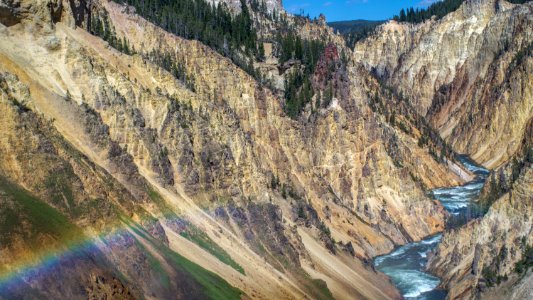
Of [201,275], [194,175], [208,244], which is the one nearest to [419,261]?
[194,175]

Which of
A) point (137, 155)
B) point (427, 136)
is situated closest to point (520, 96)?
point (427, 136)

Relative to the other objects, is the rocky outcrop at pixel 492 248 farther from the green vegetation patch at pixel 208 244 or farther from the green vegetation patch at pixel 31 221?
the green vegetation patch at pixel 31 221

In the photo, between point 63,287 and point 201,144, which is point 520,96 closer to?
point 201,144

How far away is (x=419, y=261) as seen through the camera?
276ft

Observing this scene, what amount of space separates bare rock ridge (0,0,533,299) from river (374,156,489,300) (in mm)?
1520

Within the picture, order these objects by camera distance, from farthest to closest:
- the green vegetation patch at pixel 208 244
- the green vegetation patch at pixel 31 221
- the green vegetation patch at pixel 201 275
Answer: the green vegetation patch at pixel 208 244
the green vegetation patch at pixel 201 275
the green vegetation patch at pixel 31 221

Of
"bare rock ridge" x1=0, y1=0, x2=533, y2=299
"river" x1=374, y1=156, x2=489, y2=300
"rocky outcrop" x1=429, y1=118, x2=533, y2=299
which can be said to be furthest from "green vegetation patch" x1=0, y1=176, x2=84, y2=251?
"river" x1=374, y1=156, x2=489, y2=300

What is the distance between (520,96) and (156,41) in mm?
95207

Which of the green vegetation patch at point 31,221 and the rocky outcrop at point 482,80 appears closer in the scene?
the green vegetation patch at point 31,221

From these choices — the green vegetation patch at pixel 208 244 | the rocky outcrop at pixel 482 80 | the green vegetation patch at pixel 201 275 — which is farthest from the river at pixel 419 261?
the rocky outcrop at pixel 482 80

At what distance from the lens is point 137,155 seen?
55.7m

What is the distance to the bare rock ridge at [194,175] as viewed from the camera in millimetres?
36500

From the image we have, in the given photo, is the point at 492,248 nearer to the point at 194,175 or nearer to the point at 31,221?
the point at 194,175

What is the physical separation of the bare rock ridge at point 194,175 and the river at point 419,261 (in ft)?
4.99
